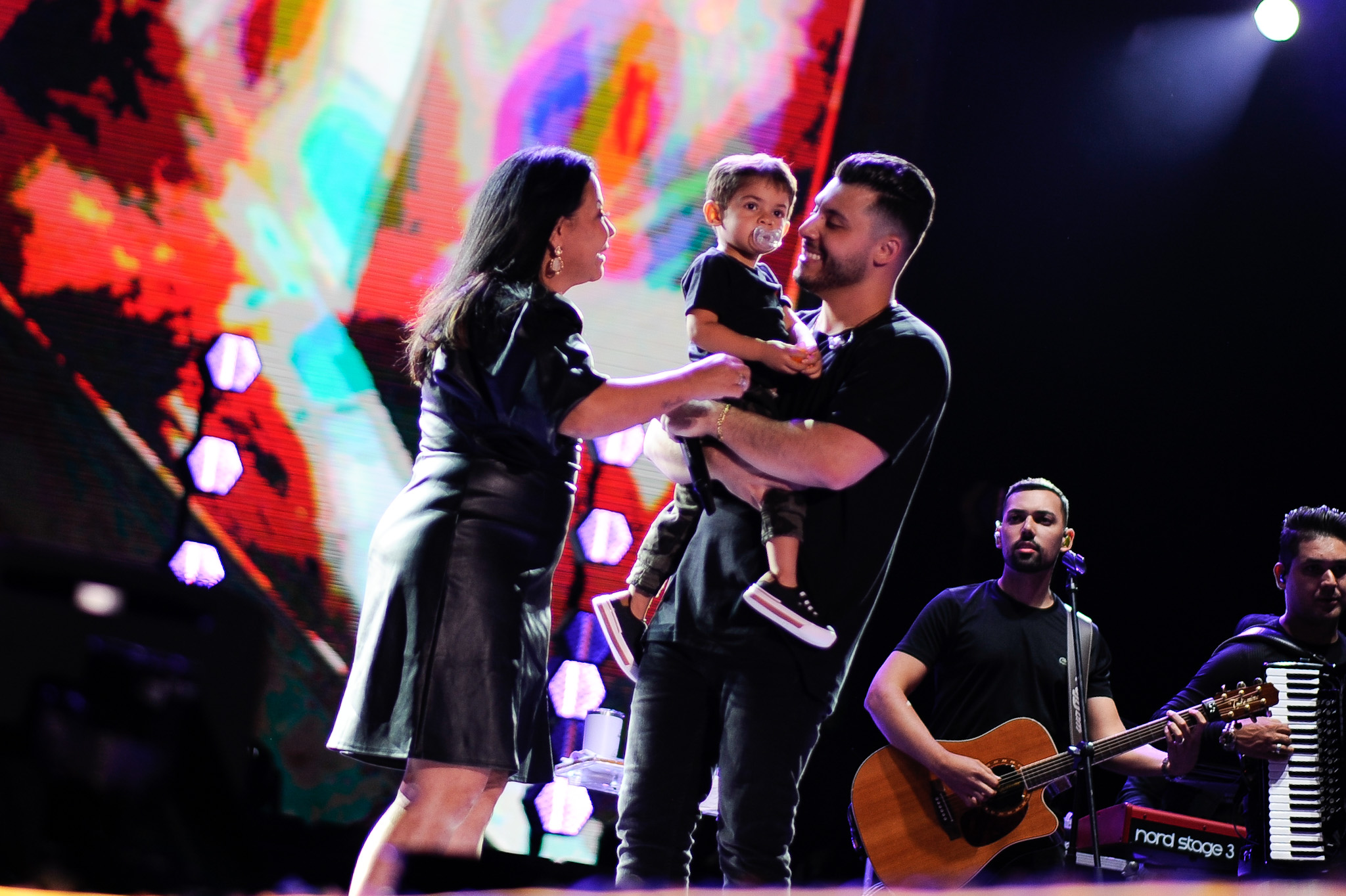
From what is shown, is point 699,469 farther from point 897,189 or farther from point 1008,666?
point 1008,666

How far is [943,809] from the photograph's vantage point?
3559 mm

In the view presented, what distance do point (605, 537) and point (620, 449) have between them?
30 centimetres

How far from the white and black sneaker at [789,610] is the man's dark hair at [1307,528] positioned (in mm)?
2543

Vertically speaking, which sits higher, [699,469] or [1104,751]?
[699,469]

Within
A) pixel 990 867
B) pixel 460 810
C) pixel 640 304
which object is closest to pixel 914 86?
pixel 640 304

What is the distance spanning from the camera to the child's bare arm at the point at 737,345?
212cm

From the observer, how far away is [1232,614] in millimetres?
4527

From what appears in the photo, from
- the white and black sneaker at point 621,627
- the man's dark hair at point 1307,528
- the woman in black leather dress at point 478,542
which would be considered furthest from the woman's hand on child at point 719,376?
the man's dark hair at point 1307,528

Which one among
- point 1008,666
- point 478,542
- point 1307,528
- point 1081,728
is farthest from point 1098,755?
point 478,542

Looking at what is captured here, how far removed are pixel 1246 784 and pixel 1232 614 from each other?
1.08 m

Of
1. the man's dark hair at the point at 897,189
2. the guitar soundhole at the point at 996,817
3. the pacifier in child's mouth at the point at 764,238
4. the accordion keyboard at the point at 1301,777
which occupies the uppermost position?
the man's dark hair at the point at 897,189

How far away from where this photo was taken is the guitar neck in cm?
354

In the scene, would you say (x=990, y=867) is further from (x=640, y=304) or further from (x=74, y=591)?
(x=74, y=591)

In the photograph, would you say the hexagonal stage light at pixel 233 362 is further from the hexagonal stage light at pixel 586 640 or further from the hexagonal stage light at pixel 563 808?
the hexagonal stage light at pixel 563 808
